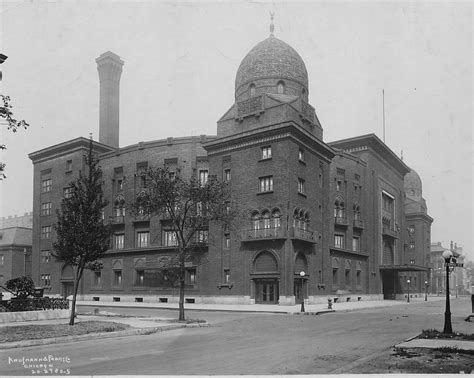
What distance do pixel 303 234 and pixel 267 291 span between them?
17.8 ft

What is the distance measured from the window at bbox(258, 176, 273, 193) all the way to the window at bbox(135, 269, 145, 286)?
54.8 feet

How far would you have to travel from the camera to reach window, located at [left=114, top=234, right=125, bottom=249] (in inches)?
2226

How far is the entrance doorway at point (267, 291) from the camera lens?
4359 centimetres

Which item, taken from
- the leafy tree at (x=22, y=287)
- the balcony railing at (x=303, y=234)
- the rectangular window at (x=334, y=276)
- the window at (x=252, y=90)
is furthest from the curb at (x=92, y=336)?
the rectangular window at (x=334, y=276)

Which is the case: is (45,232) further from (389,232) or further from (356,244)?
(389,232)

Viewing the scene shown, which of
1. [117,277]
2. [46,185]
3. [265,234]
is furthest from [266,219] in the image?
[46,185]

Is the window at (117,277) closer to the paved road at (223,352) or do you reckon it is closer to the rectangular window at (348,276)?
the rectangular window at (348,276)

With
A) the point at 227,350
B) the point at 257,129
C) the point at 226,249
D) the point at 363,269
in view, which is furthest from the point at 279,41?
the point at 227,350

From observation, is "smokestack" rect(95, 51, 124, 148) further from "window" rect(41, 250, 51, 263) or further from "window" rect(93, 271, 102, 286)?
"window" rect(93, 271, 102, 286)

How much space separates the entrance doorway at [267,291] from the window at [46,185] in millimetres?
30182

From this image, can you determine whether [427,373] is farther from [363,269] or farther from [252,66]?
[363,269]

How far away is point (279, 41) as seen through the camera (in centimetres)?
5172

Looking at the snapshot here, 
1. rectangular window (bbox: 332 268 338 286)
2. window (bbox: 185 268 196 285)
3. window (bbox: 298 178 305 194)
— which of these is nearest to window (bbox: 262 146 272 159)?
window (bbox: 298 178 305 194)

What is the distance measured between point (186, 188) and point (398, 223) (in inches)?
2058
